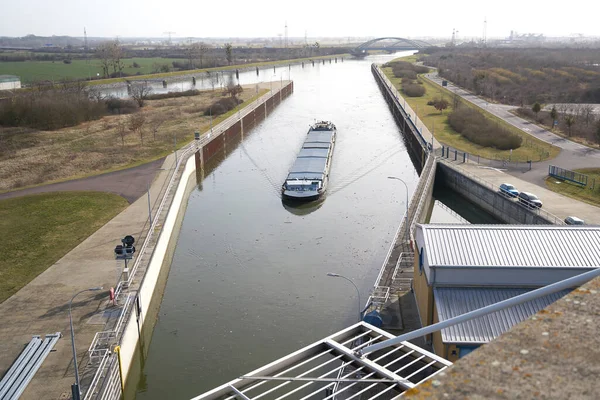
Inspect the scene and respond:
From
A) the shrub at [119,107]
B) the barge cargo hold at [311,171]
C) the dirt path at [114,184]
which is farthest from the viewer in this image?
the shrub at [119,107]

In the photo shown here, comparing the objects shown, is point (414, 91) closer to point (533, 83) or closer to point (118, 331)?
point (533, 83)

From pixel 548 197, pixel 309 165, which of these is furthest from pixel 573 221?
pixel 309 165

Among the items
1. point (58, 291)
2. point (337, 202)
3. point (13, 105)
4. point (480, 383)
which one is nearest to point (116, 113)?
point (13, 105)

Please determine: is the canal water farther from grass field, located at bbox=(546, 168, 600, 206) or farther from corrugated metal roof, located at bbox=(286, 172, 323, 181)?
grass field, located at bbox=(546, 168, 600, 206)

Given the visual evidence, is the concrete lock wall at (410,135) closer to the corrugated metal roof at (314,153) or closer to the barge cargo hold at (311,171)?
the barge cargo hold at (311,171)

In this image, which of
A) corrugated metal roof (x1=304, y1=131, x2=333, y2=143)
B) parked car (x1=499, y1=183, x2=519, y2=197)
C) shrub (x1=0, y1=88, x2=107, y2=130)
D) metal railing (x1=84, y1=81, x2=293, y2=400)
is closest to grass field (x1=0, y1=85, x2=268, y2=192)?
shrub (x1=0, y1=88, x2=107, y2=130)

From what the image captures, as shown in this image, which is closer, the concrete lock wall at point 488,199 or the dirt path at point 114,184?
the concrete lock wall at point 488,199

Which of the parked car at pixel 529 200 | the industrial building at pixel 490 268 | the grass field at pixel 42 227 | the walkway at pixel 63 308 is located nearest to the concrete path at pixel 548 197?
the parked car at pixel 529 200
